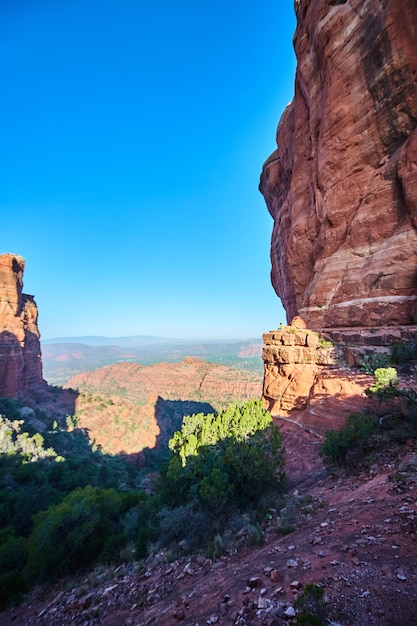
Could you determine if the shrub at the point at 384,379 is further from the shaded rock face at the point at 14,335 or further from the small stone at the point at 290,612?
the shaded rock face at the point at 14,335

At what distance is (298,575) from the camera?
4109mm

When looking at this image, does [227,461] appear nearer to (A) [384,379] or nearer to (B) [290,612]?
(A) [384,379]

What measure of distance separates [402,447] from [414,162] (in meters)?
14.1

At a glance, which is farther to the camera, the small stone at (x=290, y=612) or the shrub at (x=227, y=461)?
the shrub at (x=227, y=461)

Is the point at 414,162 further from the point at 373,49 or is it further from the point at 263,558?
the point at 263,558

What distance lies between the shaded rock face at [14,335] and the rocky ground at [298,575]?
155 feet

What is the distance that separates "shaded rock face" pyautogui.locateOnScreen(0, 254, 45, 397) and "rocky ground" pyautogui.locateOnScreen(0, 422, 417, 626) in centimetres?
4719

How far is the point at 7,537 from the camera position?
549 inches

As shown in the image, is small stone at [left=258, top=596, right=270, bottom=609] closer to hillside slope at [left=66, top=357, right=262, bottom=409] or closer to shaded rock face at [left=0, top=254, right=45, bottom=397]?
shaded rock face at [left=0, top=254, right=45, bottom=397]

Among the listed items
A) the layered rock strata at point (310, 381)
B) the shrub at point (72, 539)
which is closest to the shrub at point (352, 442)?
the layered rock strata at point (310, 381)

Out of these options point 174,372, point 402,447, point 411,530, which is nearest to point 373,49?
point 402,447

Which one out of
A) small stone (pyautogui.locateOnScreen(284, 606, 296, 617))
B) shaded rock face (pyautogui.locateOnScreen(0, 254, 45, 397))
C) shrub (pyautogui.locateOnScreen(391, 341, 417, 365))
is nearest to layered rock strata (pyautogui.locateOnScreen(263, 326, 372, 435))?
shrub (pyautogui.locateOnScreen(391, 341, 417, 365))

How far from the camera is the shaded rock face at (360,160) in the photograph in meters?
13.9

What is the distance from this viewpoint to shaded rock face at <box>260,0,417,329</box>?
13.9 m
